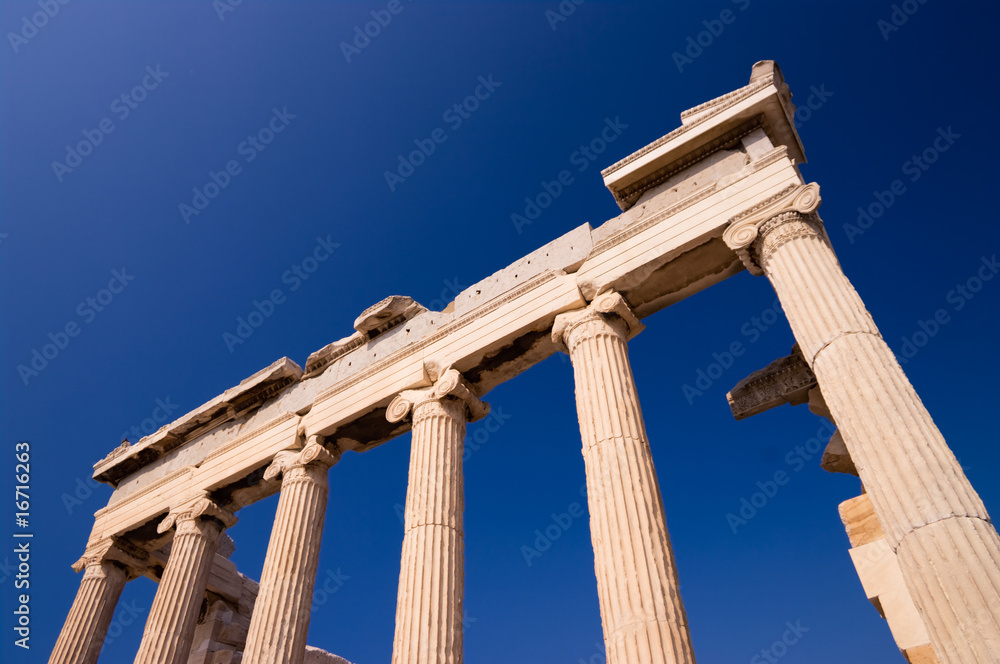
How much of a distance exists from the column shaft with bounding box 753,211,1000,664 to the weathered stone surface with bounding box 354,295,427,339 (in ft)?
30.6

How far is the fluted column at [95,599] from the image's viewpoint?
1759 centimetres

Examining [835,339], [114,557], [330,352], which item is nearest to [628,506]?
[835,339]

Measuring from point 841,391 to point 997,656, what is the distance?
361 cm

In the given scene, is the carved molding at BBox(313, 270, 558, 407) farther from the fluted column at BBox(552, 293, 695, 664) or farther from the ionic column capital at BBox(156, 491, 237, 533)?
the ionic column capital at BBox(156, 491, 237, 533)

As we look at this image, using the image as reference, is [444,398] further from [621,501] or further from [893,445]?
[893,445]

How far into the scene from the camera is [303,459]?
1612 cm

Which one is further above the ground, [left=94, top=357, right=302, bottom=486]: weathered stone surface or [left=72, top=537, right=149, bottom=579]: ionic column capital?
[left=94, top=357, right=302, bottom=486]: weathered stone surface

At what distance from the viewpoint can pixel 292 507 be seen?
1545cm

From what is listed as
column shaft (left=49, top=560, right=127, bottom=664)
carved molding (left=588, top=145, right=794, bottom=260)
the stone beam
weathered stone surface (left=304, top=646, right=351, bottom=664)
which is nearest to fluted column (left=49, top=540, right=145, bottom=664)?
column shaft (left=49, top=560, right=127, bottom=664)

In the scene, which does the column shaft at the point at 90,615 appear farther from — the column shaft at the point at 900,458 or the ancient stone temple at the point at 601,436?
the column shaft at the point at 900,458

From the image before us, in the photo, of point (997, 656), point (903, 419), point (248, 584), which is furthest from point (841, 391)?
point (248, 584)

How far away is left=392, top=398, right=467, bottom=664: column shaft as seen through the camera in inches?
450

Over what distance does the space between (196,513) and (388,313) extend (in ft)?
24.5

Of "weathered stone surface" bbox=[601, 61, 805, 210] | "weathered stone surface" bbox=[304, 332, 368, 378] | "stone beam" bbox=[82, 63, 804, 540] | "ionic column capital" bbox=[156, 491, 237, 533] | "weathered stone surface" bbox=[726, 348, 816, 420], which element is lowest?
"weathered stone surface" bbox=[726, 348, 816, 420]
